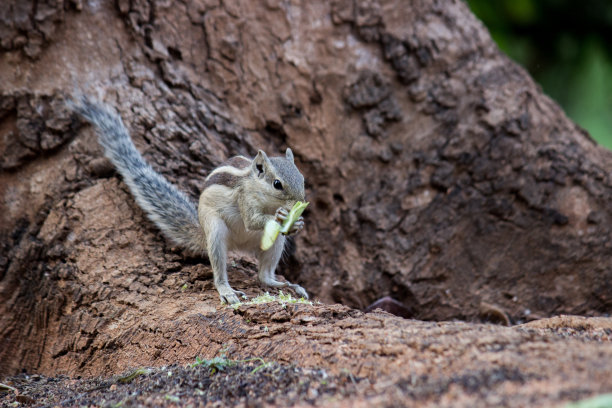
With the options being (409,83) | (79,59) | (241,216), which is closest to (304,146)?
(409,83)

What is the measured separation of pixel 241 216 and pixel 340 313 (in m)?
1.44

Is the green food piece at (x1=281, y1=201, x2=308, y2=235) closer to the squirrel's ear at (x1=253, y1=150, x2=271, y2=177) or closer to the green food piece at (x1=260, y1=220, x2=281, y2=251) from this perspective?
the green food piece at (x1=260, y1=220, x2=281, y2=251)

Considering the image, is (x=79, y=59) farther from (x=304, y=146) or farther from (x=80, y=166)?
(x=304, y=146)

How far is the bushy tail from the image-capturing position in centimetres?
525

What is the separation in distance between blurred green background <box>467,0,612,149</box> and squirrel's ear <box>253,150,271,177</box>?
6.34 m

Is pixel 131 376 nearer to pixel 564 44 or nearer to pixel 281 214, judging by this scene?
pixel 281 214

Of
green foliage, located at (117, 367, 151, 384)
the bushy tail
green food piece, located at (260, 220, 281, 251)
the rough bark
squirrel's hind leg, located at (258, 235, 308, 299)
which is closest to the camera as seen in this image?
green foliage, located at (117, 367, 151, 384)

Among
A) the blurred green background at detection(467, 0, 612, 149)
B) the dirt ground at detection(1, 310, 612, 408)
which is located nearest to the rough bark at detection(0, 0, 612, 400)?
the dirt ground at detection(1, 310, 612, 408)

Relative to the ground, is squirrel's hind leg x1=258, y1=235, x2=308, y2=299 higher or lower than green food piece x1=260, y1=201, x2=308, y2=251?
lower

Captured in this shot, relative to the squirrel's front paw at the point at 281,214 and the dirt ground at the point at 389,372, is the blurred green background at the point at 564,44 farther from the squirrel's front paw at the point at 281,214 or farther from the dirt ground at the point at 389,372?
the dirt ground at the point at 389,372

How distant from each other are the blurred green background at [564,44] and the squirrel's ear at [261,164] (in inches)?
249

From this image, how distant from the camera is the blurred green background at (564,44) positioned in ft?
32.2

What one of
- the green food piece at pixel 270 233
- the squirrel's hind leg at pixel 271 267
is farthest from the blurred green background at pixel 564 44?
the green food piece at pixel 270 233

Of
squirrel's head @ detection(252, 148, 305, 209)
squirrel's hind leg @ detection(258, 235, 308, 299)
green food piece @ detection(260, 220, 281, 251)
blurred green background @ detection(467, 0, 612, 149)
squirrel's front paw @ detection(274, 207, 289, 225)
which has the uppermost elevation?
blurred green background @ detection(467, 0, 612, 149)
